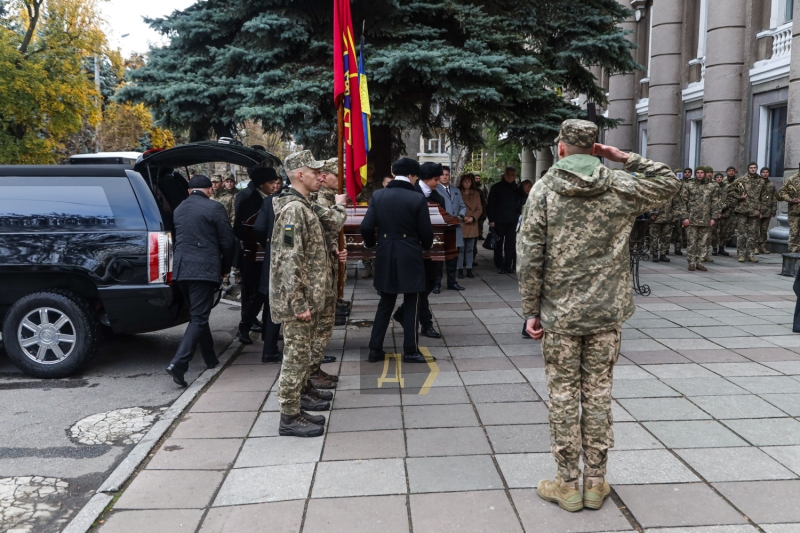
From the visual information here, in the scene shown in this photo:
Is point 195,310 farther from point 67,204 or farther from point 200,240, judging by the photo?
point 67,204

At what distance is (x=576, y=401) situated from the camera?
3.85 meters

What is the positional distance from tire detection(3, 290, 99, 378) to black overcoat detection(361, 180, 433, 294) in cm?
281

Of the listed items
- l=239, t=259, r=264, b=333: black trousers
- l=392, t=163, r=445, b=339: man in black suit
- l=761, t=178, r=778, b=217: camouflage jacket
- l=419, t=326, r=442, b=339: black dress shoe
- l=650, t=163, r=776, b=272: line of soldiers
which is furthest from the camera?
l=761, t=178, r=778, b=217: camouflage jacket

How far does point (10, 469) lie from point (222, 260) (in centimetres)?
274

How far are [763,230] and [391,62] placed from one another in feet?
33.8

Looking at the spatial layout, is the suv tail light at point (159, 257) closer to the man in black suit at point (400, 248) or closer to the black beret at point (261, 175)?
the black beret at point (261, 175)

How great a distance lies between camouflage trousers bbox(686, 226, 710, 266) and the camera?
14.0 m

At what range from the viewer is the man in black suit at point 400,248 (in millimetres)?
7051

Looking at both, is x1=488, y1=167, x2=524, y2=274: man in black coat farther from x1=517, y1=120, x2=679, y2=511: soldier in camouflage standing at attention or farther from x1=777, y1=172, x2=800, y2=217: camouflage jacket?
x1=517, y1=120, x2=679, y2=511: soldier in camouflage standing at attention

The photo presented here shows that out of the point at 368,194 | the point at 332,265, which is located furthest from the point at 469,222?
the point at 332,265

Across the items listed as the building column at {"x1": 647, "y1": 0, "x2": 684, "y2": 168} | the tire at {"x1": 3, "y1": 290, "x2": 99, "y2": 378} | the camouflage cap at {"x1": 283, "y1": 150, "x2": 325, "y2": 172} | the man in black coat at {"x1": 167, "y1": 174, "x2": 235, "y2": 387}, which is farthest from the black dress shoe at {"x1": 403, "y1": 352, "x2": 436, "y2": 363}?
the building column at {"x1": 647, "y1": 0, "x2": 684, "y2": 168}

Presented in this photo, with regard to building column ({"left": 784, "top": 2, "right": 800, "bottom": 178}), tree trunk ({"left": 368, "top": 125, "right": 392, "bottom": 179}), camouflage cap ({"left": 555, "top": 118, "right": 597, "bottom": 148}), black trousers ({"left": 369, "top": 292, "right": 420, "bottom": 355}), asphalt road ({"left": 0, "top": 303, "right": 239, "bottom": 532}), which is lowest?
asphalt road ({"left": 0, "top": 303, "right": 239, "bottom": 532})

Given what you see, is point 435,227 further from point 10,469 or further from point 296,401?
point 10,469

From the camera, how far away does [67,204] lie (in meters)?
6.99
